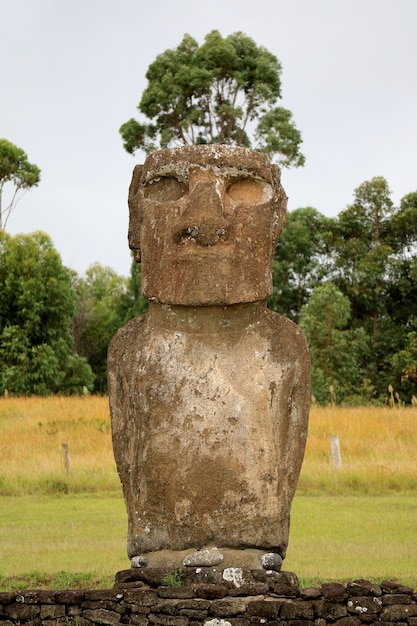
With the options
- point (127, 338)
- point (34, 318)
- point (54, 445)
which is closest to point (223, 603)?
point (127, 338)

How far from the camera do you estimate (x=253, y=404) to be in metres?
5.75

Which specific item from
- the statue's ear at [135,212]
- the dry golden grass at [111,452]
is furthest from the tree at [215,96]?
the statue's ear at [135,212]

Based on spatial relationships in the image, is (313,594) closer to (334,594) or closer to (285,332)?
(334,594)

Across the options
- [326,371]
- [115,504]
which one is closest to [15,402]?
[326,371]

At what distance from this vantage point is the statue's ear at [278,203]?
6.09 m

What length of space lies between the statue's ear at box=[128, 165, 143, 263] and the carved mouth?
21.8 inches

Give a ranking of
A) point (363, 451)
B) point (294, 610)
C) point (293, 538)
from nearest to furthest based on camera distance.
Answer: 1. point (294, 610)
2. point (293, 538)
3. point (363, 451)

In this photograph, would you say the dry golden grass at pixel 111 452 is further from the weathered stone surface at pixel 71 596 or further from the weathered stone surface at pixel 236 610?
the weathered stone surface at pixel 71 596

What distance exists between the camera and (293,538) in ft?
33.3

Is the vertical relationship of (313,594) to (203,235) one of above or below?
below

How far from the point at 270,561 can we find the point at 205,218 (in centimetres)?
204

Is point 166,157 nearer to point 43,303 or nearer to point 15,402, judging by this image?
point 15,402

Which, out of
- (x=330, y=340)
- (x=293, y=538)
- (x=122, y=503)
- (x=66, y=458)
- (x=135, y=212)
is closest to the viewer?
(x=135, y=212)

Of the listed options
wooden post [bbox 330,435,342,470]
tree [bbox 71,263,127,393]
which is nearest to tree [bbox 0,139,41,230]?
tree [bbox 71,263,127,393]
